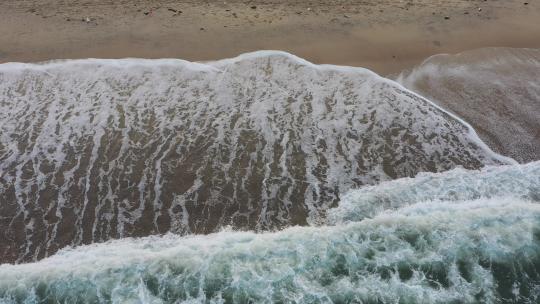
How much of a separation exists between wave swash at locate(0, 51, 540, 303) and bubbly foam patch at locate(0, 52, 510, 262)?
0.10 ft

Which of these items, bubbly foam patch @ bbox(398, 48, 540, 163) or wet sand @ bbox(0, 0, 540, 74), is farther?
wet sand @ bbox(0, 0, 540, 74)

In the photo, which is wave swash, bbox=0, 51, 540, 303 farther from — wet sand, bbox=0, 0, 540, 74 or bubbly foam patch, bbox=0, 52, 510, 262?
wet sand, bbox=0, 0, 540, 74

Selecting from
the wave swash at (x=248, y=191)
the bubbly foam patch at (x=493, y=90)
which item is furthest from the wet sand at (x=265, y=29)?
the wave swash at (x=248, y=191)

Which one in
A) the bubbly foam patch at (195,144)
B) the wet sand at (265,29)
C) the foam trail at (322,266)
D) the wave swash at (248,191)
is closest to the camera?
the foam trail at (322,266)

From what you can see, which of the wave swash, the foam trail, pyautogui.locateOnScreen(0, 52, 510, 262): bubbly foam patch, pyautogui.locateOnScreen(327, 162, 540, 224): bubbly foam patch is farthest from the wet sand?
the foam trail

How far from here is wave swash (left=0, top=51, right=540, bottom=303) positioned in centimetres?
558

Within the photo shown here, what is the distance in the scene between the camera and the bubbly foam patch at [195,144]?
6.48 metres

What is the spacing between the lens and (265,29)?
10758mm

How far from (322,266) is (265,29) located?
265 inches

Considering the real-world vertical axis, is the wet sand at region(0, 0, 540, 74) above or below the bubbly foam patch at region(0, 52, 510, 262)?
above

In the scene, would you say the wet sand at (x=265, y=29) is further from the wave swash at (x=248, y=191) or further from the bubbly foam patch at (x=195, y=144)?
the wave swash at (x=248, y=191)

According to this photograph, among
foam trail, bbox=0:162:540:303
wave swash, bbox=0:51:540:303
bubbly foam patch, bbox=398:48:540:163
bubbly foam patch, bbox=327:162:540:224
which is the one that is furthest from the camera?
bubbly foam patch, bbox=398:48:540:163

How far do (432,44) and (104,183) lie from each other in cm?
808

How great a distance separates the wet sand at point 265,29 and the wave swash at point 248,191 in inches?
26.8
